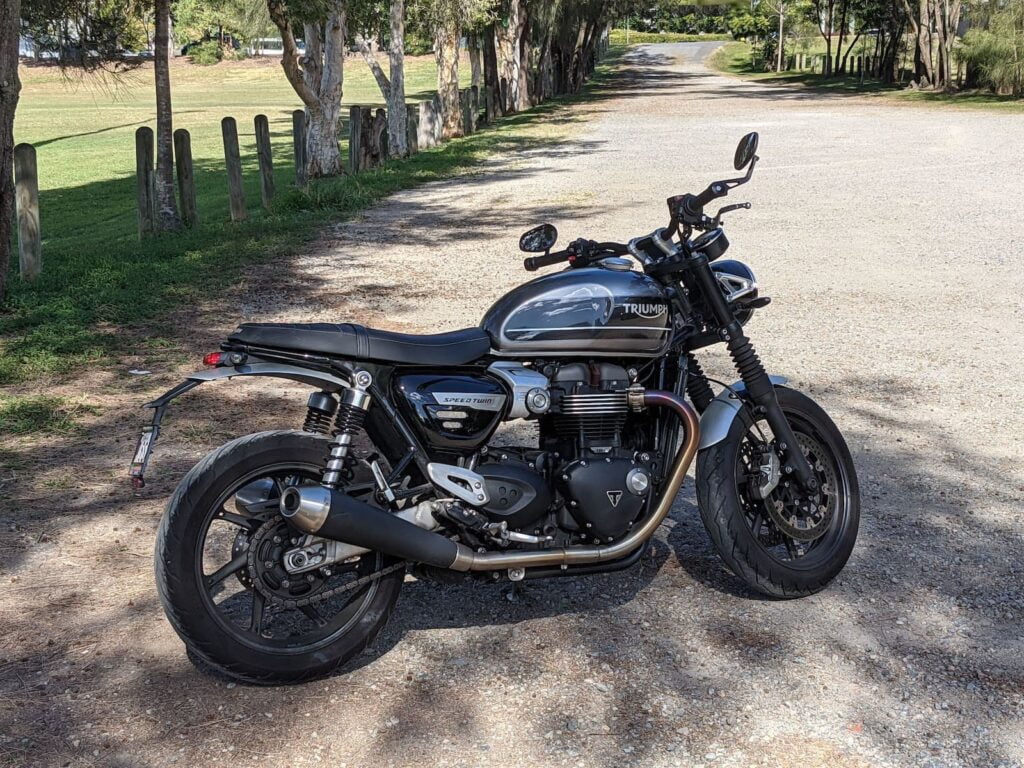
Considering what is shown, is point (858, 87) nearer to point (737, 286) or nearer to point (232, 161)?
point (232, 161)

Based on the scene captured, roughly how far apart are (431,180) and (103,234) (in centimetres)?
519

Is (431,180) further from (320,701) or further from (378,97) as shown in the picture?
(378,97)

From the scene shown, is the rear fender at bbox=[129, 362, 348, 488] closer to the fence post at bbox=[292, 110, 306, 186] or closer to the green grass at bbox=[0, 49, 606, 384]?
the green grass at bbox=[0, 49, 606, 384]

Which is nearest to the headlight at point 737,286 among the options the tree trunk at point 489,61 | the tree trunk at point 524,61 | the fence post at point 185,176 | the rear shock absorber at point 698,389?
the rear shock absorber at point 698,389

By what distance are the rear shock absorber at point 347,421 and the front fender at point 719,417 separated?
1261 mm

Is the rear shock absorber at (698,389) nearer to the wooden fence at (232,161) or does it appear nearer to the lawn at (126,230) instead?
the lawn at (126,230)

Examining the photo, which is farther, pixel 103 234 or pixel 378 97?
pixel 378 97

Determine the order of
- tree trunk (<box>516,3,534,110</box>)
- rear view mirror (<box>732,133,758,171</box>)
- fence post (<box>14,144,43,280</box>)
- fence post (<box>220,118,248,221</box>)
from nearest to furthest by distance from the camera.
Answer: rear view mirror (<box>732,133,758,171</box>) → fence post (<box>14,144,43,280</box>) → fence post (<box>220,118,248,221</box>) → tree trunk (<box>516,3,534,110</box>)

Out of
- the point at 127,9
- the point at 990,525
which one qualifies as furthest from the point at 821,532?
the point at 127,9

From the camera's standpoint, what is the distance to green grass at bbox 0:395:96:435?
6.55 meters

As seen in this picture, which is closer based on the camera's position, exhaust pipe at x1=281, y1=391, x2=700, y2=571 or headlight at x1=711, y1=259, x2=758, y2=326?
exhaust pipe at x1=281, y1=391, x2=700, y2=571

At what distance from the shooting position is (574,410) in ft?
13.6

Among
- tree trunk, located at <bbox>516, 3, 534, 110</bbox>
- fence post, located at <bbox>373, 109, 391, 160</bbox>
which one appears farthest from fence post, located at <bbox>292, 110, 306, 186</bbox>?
tree trunk, located at <bbox>516, 3, 534, 110</bbox>

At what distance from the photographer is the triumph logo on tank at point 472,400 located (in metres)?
3.95
